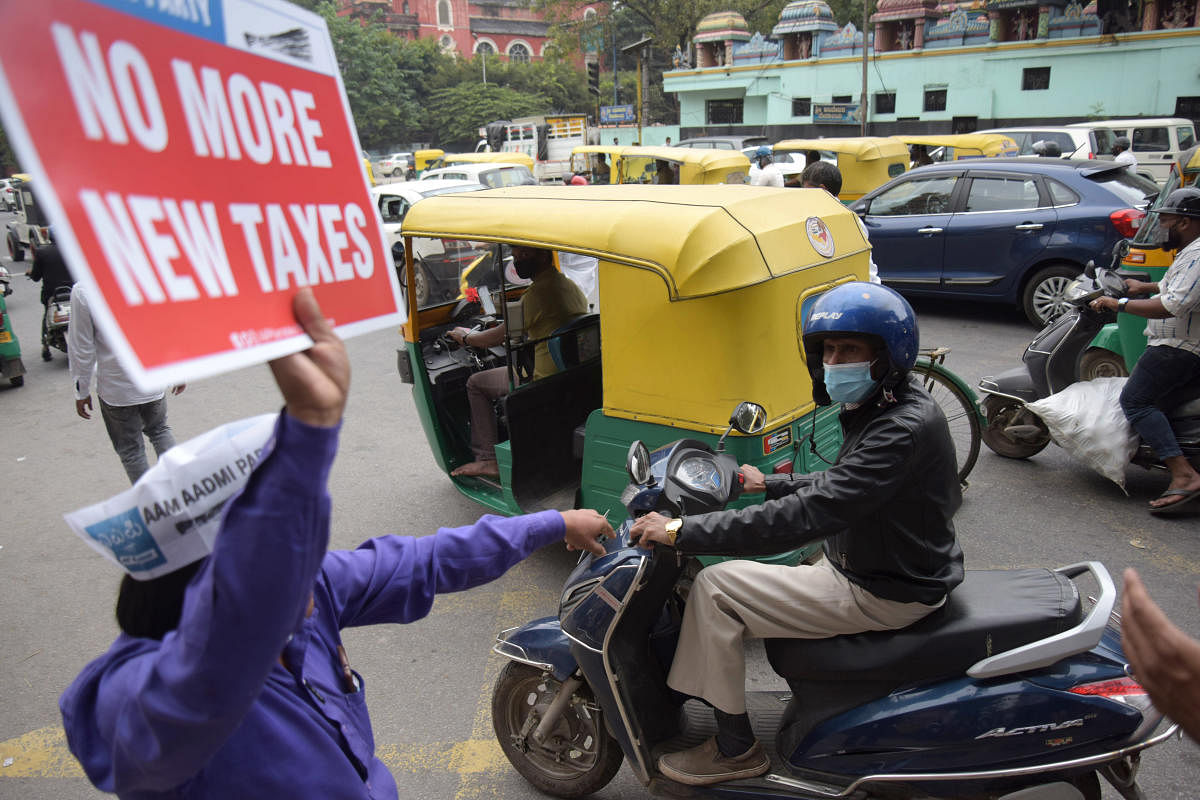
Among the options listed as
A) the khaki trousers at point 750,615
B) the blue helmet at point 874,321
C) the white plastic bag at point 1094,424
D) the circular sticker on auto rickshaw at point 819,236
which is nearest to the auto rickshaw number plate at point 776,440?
the circular sticker on auto rickshaw at point 819,236

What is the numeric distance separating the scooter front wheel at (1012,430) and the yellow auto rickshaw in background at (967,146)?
10069 millimetres

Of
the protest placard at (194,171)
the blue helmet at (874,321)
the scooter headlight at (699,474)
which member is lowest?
the scooter headlight at (699,474)

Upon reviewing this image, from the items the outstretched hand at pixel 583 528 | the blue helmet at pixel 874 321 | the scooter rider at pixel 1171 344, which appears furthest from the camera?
the scooter rider at pixel 1171 344

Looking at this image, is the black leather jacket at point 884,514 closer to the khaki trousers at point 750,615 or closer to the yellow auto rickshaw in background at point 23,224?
the khaki trousers at point 750,615

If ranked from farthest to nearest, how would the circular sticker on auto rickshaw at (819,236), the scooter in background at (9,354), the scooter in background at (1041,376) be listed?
1. the scooter in background at (9,354)
2. the scooter in background at (1041,376)
3. the circular sticker on auto rickshaw at (819,236)

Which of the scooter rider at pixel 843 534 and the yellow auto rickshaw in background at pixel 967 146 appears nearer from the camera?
the scooter rider at pixel 843 534

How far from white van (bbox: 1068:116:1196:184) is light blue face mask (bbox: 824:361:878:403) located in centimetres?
1680

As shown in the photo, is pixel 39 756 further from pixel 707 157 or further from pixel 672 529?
pixel 707 157

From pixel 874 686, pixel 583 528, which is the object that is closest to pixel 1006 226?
pixel 874 686

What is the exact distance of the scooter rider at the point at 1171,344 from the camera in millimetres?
4355

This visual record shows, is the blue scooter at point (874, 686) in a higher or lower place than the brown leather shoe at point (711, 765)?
higher

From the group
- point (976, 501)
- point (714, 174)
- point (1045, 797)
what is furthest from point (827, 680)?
point (714, 174)

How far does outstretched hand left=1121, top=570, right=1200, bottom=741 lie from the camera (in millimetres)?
1327

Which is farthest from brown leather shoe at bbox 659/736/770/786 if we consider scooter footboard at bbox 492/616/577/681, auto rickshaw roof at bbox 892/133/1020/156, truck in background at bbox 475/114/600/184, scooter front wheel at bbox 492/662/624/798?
truck in background at bbox 475/114/600/184
